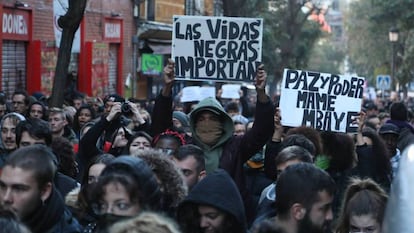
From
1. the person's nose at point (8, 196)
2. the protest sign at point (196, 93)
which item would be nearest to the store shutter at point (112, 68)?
the protest sign at point (196, 93)

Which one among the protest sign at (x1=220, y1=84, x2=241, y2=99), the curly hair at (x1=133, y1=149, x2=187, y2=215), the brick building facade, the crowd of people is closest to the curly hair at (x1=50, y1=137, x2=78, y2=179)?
the crowd of people

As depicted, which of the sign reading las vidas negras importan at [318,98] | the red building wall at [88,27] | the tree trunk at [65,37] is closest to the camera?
the sign reading las vidas negras importan at [318,98]

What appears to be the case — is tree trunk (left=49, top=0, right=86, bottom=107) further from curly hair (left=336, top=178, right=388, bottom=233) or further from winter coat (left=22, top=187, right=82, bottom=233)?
winter coat (left=22, top=187, right=82, bottom=233)

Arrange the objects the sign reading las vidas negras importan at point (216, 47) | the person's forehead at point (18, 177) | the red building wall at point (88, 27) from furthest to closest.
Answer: the red building wall at point (88, 27) → the sign reading las vidas negras importan at point (216, 47) → the person's forehead at point (18, 177)

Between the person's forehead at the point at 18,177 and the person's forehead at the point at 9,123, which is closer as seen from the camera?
the person's forehead at the point at 18,177

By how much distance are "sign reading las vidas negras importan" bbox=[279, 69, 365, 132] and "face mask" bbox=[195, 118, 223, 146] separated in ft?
8.68

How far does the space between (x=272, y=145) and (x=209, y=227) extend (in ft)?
11.2

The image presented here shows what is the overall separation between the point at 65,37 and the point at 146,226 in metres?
10.00

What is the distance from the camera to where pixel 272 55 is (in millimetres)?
42562

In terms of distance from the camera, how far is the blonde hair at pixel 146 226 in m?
3.94

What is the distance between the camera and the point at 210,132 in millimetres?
7910

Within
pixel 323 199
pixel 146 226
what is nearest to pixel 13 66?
pixel 323 199

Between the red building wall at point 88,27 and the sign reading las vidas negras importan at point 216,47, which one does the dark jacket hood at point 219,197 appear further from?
the red building wall at point 88,27

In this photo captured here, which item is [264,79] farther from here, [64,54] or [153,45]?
[153,45]
